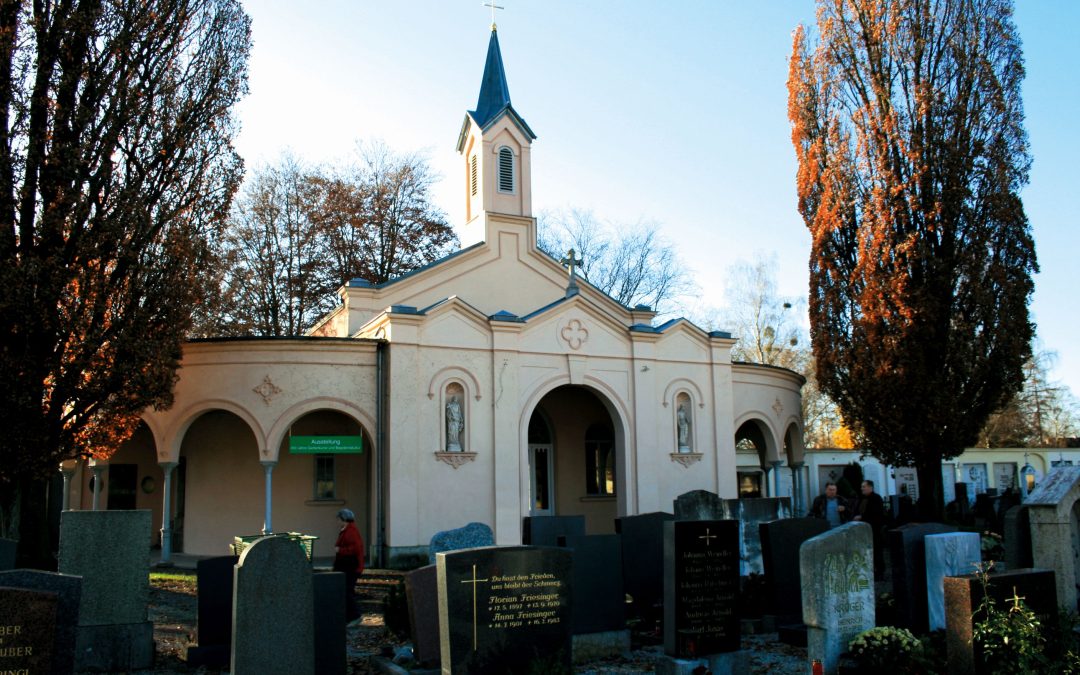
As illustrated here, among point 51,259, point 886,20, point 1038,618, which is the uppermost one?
point 886,20

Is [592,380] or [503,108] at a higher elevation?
[503,108]

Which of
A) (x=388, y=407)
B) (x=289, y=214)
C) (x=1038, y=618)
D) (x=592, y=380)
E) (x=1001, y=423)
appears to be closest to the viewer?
(x=1038, y=618)

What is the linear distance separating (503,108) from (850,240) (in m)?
10.2

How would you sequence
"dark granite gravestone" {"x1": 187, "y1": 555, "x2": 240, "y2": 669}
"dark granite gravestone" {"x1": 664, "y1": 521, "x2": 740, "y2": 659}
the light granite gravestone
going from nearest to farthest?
"dark granite gravestone" {"x1": 664, "y1": 521, "x2": 740, "y2": 659}, "dark granite gravestone" {"x1": 187, "y1": 555, "x2": 240, "y2": 669}, the light granite gravestone

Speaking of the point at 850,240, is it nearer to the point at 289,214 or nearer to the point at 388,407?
the point at 388,407

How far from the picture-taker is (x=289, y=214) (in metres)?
35.0

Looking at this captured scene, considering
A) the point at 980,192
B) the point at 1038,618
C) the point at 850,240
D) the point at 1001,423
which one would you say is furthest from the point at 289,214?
the point at 1001,423

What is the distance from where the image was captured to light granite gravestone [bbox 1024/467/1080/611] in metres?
10.2

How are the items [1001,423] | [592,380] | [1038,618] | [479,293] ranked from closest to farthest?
[1038,618], [592,380], [479,293], [1001,423]

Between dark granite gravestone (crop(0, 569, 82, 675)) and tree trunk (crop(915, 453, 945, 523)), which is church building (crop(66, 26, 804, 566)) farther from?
dark granite gravestone (crop(0, 569, 82, 675))

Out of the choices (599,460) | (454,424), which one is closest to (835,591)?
(454,424)

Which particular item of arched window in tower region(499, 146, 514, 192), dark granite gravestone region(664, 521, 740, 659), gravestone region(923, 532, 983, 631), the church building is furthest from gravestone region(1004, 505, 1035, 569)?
arched window in tower region(499, 146, 514, 192)

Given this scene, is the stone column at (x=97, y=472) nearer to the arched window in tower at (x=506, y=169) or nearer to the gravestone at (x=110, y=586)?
the gravestone at (x=110, y=586)

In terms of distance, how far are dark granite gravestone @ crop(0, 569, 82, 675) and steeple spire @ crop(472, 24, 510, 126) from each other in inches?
719
